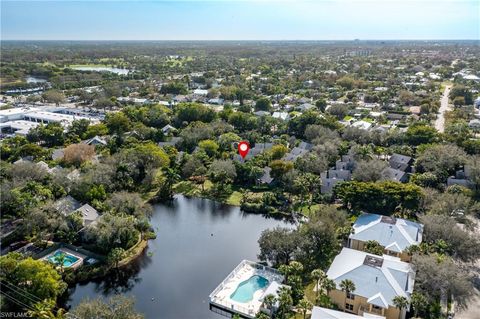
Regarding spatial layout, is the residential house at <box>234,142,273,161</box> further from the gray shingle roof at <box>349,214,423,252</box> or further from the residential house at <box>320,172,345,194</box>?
the gray shingle roof at <box>349,214,423,252</box>

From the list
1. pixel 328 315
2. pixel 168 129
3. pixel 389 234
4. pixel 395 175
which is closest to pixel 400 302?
pixel 328 315

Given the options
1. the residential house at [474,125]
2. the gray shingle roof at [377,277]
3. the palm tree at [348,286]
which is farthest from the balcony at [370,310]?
the residential house at [474,125]

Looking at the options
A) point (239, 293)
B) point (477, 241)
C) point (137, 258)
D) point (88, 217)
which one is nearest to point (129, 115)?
point (88, 217)

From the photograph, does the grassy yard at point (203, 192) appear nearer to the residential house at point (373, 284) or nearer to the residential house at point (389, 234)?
the residential house at point (389, 234)

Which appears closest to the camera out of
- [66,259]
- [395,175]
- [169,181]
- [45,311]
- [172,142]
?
[45,311]

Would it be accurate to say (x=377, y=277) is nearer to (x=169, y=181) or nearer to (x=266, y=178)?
(x=266, y=178)

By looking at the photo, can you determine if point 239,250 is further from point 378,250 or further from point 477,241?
point 477,241
